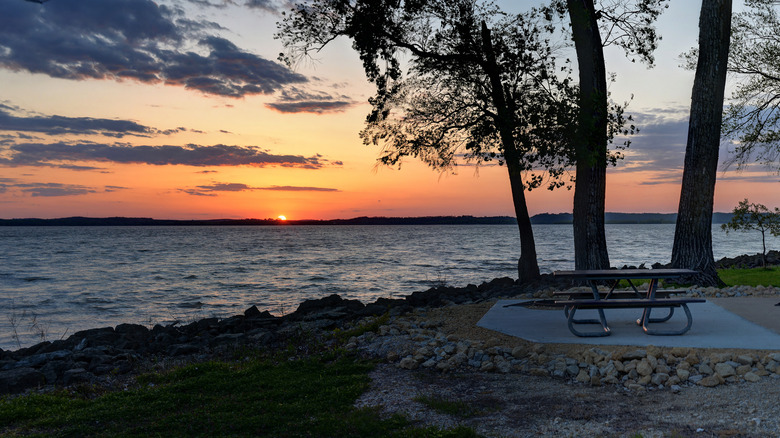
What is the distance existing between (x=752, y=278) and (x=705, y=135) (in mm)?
4166

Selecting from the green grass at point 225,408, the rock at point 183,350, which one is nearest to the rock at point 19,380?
the green grass at point 225,408

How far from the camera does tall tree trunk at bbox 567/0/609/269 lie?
1230 cm

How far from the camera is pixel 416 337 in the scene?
8141 millimetres

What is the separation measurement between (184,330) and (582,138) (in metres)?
10.1

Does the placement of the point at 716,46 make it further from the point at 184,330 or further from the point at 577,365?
the point at 184,330

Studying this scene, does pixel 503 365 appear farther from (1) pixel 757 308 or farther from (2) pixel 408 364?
(1) pixel 757 308

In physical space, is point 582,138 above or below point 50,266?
above

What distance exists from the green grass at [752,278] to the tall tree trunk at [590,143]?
3.65m

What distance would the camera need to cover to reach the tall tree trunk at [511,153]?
13.8 meters

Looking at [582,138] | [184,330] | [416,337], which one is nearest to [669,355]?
A: [416,337]

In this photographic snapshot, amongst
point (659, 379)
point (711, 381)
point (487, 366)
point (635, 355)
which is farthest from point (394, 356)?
point (711, 381)

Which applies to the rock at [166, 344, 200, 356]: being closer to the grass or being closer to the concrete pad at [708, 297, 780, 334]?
the concrete pad at [708, 297, 780, 334]

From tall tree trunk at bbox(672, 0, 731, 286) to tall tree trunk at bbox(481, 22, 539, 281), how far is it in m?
3.83

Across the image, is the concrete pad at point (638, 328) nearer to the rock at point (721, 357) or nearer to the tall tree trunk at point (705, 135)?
the rock at point (721, 357)
